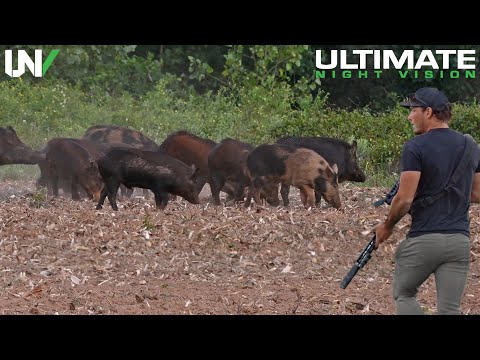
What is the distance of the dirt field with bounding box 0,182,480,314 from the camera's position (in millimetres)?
9984

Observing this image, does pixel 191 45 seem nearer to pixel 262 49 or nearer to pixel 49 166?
pixel 262 49

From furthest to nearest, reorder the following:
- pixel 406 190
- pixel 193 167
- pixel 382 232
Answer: pixel 193 167 → pixel 382 232 → pixel 406 190

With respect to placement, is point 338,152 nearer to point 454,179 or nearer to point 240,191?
point 240,191

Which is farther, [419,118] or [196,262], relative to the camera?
[196,262]

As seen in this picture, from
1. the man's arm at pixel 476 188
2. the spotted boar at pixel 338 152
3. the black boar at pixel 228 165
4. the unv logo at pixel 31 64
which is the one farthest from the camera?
the unv logo at pixel 31 64

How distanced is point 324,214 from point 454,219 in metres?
7.38

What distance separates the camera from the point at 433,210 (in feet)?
24.6

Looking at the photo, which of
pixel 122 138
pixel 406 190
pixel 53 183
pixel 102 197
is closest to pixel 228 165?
pixel 102 197

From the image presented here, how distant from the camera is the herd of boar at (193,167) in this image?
651 inches

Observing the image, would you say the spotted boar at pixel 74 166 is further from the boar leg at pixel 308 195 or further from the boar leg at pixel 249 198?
the boar leg at pixel 308 195

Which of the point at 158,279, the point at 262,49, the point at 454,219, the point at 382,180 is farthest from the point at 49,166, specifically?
the point at 454,219

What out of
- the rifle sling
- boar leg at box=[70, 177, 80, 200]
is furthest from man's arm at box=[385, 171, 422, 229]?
boar leg at box=[70, 177, 80, 200]

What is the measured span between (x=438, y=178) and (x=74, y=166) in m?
A: 11.4

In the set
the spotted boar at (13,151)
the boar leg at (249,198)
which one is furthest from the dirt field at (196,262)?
the spotted boar at (13,151)
